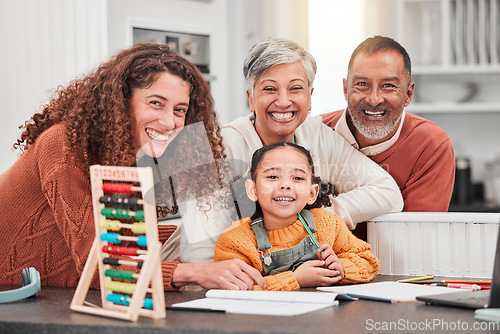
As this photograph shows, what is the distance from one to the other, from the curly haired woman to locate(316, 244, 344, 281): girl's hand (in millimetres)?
178

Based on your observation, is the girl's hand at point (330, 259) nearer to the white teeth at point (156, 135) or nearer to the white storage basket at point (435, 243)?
the white storage basket at point (435, 243)

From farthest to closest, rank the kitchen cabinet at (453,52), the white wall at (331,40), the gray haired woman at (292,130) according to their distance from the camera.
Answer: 1. the kitchen cabinet at (453,52)
2. the white wall at (331,40)
3. the gray haired woman at (292,130)

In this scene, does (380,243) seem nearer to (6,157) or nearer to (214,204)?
(214,204)

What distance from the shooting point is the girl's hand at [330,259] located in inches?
57.5

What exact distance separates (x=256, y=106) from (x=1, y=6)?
1.17 metres

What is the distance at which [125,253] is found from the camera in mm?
1199

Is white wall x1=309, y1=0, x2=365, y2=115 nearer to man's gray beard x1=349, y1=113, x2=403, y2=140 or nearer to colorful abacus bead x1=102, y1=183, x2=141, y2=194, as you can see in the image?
man's gray beard x1=349, y1=113, x2=403, y2=140

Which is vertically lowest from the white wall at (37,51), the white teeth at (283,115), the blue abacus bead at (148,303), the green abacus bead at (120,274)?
the blue abacus bead at (148,303)

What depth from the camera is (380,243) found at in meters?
1.71

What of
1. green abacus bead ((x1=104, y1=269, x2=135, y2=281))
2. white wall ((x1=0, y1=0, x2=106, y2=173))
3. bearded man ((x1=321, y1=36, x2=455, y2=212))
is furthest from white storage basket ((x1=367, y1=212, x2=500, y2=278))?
white wall ((x1=0, y1=0, x2=106, y2=173))

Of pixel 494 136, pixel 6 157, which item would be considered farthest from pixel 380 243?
pixel 494 136

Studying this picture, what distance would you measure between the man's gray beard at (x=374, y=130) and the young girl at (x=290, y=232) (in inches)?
13.4

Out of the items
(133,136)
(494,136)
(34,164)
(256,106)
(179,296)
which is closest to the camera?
(179,296)

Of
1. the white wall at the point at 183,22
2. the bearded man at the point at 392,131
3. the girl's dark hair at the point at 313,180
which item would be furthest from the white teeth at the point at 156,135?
A: the white wall at the point at 183,22
